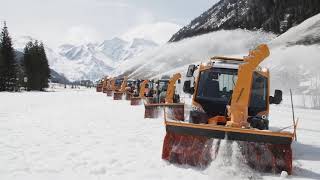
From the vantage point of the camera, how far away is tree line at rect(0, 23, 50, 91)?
68.4m

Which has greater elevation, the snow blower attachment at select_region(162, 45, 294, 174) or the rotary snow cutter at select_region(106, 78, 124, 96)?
the rotary snow cutter at select_region(106, 78, 124, 96)

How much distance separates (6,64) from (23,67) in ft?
44.7

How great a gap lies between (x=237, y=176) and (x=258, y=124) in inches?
109

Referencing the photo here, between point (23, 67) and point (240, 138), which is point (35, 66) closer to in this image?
point (23, 67)

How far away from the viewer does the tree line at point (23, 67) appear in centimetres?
6838

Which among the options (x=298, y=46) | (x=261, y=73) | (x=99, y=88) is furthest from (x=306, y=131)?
(x=99, y=88)

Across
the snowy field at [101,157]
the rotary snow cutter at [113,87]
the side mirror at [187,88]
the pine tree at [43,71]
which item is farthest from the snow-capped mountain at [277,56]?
the side mirror at [187,88]

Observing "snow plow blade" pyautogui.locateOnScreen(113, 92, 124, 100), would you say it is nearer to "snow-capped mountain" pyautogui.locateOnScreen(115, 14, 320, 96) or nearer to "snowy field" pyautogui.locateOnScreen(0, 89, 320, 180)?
"snow-capped mountain" pyautogui.locateOnScreen(115, 14, 320, 96)

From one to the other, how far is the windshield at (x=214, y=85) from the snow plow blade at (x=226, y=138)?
2487 mm

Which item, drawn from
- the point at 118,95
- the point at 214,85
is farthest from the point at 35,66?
the point at 214,85

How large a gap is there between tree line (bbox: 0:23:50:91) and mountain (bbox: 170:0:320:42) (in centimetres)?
5291

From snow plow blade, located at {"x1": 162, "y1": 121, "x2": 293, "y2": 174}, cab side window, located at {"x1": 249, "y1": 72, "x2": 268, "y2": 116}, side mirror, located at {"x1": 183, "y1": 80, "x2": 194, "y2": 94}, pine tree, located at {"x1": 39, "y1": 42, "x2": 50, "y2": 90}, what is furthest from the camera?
pine tree, located at {"x1": 39, "y1": 42, "x2": 50, "y2": 90}

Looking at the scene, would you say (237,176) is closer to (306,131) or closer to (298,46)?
(306,131)

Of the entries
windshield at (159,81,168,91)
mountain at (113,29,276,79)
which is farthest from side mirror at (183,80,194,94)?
mountain at (113,29,276,79)
